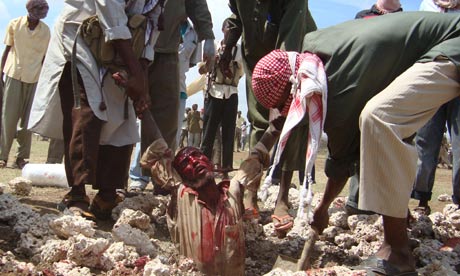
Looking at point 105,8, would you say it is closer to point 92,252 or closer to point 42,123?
point 42,123

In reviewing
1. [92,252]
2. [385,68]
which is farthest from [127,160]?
[385,68]

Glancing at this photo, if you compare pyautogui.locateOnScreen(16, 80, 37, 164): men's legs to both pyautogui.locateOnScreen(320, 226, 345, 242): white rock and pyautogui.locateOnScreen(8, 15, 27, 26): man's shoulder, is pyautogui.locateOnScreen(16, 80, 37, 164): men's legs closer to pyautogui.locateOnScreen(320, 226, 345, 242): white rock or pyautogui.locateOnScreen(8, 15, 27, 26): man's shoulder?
pyautogui.locateOnScreen(8, 15, 27, 26): man's shoulder

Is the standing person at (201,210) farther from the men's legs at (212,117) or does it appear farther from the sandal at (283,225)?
the men's legs at (212,117)

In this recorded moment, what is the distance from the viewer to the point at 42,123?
13.0 feet

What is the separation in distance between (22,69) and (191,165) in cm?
474

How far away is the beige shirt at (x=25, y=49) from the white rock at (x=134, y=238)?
4.62 m

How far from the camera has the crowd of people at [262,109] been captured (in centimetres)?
272

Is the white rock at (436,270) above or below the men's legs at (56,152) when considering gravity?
above

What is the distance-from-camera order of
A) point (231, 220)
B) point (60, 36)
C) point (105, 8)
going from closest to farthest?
point (231, 220) → point (105, 8) → point (60, 36)

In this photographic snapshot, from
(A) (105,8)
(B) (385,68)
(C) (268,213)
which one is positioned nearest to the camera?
(B) (385,68)

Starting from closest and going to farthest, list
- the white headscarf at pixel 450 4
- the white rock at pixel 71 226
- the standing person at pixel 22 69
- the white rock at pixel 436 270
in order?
1. the white rock at pixel 436 270
2. the white rock at pixel 71 226
3. the white headscarf at pixel 450 4
4. the standing person at pixel 22 69

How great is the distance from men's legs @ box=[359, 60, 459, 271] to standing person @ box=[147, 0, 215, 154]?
2.11 meters

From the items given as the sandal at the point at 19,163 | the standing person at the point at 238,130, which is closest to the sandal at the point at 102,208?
the sandal at the point at 19,163

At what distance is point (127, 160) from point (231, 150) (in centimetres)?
276
